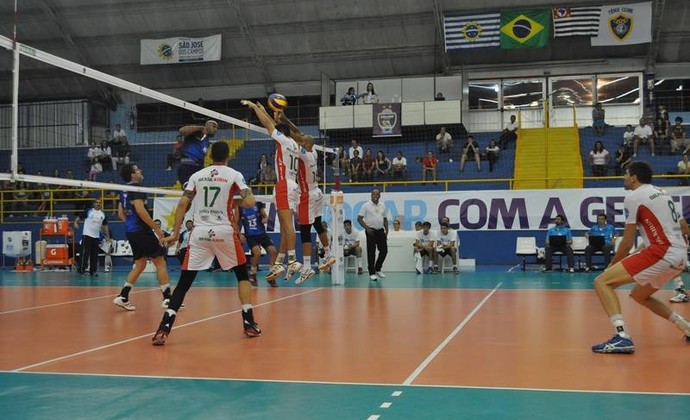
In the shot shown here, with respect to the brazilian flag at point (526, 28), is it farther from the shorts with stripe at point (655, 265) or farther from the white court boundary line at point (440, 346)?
the shorts with stripe at point (655, 265)

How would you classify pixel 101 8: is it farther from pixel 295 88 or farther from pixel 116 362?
pixel 116 362

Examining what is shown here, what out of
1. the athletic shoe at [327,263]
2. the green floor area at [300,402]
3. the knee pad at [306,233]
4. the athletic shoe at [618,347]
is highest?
the knee pad at [306,233]

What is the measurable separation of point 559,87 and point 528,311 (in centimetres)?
2305

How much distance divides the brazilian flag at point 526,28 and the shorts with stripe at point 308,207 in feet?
64.2

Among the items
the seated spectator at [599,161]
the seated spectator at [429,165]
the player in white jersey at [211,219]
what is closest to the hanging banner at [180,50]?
the seated spectator at [429,165]

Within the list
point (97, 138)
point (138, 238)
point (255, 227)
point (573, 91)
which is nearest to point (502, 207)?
point (255, 227)

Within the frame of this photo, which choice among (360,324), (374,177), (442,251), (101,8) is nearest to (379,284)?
(442,251)

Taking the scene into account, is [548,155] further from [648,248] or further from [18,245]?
[648,248]

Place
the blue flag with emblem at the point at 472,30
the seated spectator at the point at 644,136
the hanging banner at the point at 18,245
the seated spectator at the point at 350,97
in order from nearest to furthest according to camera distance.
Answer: the hanging banner at the point at 18,245 → the seated spectator at the point at 644,136 → the blue flag with emblem at the point at 472,30 → the seated spectator at the point at 350,97

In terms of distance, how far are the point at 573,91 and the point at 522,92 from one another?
207 centimetres

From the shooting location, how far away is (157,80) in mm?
32094

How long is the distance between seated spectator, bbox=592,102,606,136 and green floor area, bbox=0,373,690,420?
78.3ft

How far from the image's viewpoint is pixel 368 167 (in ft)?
78.2

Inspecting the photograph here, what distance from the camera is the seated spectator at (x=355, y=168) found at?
2352cm
